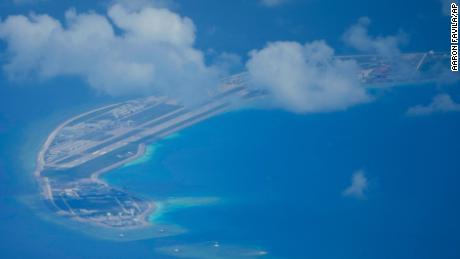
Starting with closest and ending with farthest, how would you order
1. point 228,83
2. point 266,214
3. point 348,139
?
point 266,214 → point 348,139 → point 228,83

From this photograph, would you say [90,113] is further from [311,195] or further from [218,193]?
[311,195]

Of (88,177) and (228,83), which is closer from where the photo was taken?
(88,177)

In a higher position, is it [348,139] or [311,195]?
[348,139]

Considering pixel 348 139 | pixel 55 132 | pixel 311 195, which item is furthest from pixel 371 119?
pixel 55 132

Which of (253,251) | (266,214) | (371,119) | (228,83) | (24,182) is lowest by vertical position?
(253,251)

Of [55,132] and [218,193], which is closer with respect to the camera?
[218,193]

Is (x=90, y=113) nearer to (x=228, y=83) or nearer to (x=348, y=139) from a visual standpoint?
(x=228, y=83)

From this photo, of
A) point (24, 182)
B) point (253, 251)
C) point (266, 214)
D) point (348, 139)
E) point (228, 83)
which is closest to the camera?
point (253, 251)

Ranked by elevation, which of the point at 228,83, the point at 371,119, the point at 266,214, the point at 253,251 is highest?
the point at 228,83

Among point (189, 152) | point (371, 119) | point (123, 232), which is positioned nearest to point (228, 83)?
point (189, 152)
